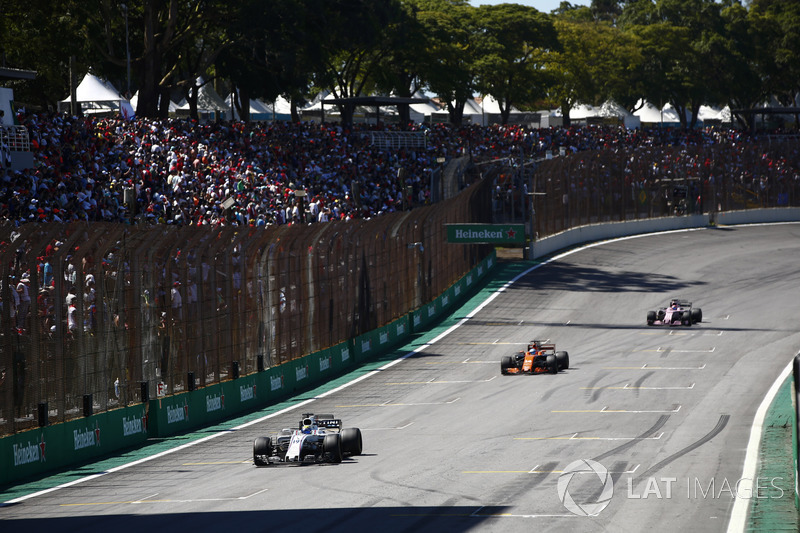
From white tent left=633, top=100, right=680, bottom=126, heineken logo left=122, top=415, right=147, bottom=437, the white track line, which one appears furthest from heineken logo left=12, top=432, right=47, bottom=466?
white tent left=633, top=100, right=680, bottom=126

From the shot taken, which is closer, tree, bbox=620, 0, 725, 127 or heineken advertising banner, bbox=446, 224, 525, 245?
heineken advertising banner, bbox=446, 224, 525, 245

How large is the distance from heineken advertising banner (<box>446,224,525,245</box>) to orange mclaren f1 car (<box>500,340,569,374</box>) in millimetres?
12621

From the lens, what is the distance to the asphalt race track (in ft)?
49.0

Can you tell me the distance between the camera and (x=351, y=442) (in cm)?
1912

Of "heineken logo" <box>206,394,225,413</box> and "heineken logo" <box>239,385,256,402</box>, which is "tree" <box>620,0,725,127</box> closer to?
"heineken logo" <box>239,385,256,402</box>

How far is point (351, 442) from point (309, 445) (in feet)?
2.61

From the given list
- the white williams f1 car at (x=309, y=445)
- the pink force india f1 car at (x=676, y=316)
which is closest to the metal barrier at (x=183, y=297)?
the white williams f1 car at (x=309, y=445)

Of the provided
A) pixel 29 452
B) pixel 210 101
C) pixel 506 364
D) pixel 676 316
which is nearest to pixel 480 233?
pixel 676 316

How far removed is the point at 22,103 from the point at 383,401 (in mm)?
50220

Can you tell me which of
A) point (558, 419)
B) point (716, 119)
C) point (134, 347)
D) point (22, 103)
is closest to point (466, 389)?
point (558, 419)

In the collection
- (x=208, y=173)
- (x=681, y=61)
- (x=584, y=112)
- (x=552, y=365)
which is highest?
(x=681, y=61)

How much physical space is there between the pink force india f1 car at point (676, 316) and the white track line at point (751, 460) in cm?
895

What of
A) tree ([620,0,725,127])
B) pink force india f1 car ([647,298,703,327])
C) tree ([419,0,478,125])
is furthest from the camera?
tree ([620,0,725,127])

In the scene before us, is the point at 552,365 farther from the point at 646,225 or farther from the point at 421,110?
the point at 421,110
